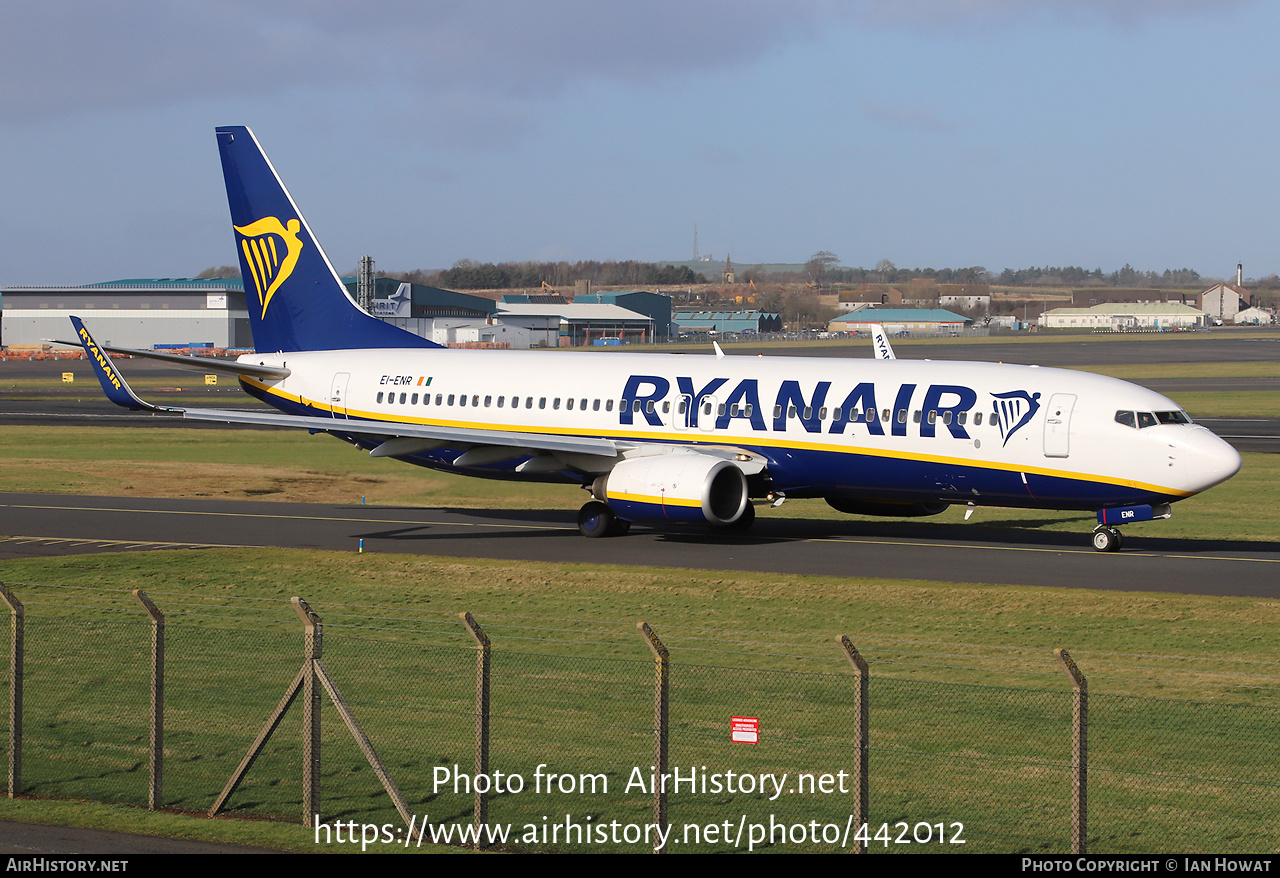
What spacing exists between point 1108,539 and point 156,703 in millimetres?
24143

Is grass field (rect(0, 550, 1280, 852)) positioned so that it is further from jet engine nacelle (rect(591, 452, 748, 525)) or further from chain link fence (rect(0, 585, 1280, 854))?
jet engine nacelle (rect(591, 452, 748, 525))

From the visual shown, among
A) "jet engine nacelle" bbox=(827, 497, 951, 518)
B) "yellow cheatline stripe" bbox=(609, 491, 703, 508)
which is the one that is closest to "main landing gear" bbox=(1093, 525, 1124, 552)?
"jet engine nacelle" bbox=(827, 497, 951, 518)

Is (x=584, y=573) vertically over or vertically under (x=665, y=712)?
under

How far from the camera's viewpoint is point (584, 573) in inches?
1190

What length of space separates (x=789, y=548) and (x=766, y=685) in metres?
13.8

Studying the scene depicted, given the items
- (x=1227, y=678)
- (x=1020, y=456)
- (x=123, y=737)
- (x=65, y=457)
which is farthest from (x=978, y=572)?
(x=65, y=457)

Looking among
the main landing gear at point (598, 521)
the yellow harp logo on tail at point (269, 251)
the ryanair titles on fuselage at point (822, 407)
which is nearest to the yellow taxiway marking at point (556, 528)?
the main landing gear at point (598, 521)

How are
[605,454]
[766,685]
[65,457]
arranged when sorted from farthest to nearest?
[65,457]
[605,454]
[766,685]

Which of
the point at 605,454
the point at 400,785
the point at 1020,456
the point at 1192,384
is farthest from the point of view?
the point at 1192,384

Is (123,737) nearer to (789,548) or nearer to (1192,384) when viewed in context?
(789,548)

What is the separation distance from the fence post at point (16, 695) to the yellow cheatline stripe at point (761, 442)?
21.9 meters

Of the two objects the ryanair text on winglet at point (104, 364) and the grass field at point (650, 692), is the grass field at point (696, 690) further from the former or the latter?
the ryanair text on winglet at point (104, 364)

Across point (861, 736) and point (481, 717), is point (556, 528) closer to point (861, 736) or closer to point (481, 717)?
point (481, 717)

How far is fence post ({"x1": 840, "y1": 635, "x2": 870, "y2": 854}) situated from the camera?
39.8ft
